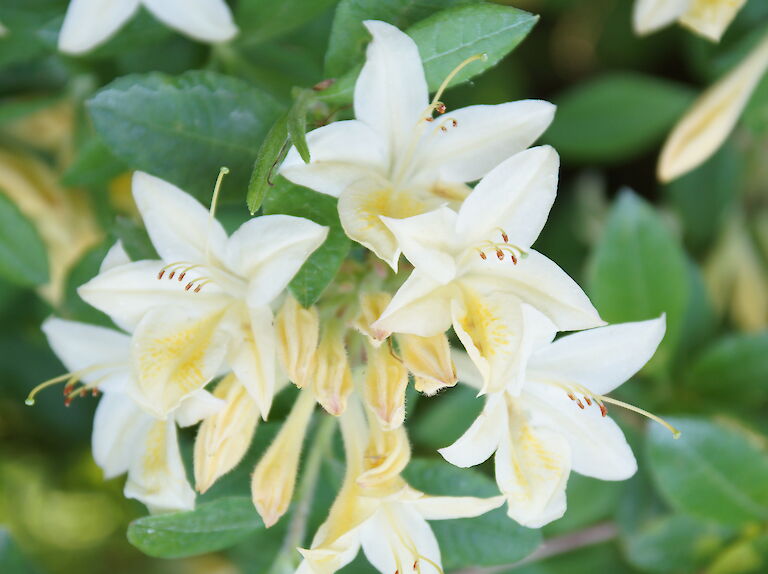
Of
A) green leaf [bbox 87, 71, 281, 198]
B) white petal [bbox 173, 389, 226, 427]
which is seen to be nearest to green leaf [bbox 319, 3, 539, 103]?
green leaf [bbox 87, 71, 281, 198]

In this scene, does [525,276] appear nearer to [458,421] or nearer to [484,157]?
[484,157]

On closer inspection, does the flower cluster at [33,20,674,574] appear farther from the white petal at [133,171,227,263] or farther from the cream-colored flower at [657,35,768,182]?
the cream-colored flower at [657,35,768,182]

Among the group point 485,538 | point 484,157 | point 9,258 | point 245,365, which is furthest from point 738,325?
point 9,258

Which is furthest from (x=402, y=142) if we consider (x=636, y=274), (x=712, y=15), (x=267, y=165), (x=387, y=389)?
(x=636, y=274)

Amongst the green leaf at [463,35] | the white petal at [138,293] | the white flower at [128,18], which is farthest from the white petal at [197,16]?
the white petal at [138,293]

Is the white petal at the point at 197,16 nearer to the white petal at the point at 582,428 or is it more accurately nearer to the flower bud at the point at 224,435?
the flower bud at the point at 224,435
